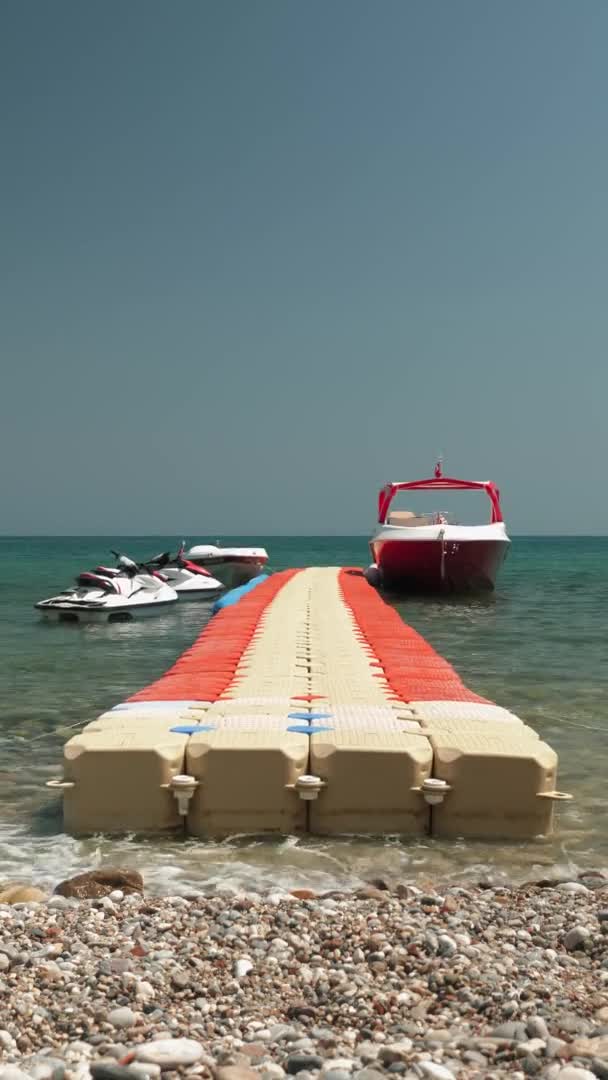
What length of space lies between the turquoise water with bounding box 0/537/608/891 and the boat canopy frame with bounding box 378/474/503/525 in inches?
172

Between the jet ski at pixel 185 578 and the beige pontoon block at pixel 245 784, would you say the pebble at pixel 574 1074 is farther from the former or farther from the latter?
the jet ski at pixel 185 578

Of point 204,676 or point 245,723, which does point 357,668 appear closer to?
point 204,676

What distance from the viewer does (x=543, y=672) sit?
682 inches

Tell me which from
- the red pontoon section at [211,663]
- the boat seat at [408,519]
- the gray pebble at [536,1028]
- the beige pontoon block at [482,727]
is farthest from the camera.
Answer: the boat seat at [408,519]

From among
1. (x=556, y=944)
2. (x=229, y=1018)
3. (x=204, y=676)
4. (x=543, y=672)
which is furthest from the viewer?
(x=543, y=672)

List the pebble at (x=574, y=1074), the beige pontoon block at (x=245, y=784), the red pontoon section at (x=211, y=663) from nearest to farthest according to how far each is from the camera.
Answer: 1. the pebble at (x=574, y=1074)
2. the beige pontoon block at (x=245, y=784)
3. the red pontoon section at (x=211, y=663)

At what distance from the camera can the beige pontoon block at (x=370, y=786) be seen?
6.92 m

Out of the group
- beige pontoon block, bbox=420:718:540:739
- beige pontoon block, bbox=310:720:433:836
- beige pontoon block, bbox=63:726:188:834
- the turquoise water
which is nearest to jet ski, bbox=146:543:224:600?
the turquoise water

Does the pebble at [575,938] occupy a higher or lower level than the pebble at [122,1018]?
lower

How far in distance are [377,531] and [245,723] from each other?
2746cm

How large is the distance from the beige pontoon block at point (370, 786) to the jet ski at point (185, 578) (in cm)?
2528

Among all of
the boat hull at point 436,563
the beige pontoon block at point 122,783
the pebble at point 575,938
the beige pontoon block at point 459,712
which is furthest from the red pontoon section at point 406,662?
the boat hull at point 436,563

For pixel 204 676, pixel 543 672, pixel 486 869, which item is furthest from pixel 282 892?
pixel 543 672

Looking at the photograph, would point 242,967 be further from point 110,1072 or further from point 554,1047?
point 554,1047
